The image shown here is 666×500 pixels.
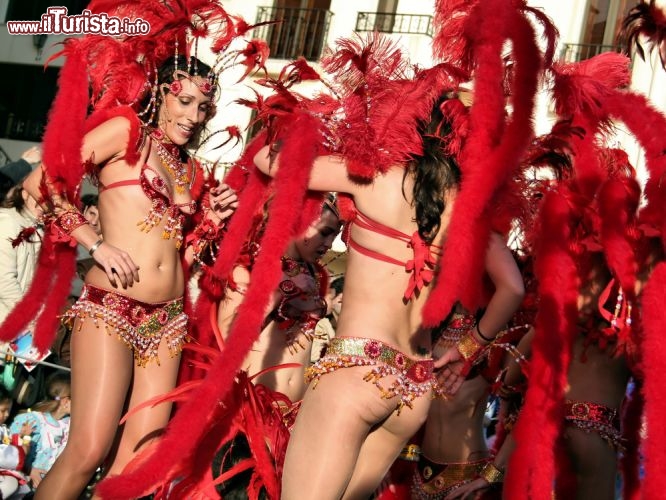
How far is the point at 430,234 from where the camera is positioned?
3045mm

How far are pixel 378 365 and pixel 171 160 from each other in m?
1.59

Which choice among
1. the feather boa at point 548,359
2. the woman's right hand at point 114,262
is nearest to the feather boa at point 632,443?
the feather boa at point 548,359

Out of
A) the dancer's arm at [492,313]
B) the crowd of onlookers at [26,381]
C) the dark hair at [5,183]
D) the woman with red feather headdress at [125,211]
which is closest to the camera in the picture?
the dancer's arm at [492,313]

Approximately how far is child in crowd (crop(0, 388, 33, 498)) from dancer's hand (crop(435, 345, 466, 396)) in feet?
8.22

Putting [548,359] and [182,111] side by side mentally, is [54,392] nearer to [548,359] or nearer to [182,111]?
[182,111]

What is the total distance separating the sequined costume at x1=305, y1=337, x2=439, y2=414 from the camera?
296cm

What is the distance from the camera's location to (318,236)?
4797 millimetres

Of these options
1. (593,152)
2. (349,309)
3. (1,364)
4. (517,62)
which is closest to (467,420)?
(593,152)

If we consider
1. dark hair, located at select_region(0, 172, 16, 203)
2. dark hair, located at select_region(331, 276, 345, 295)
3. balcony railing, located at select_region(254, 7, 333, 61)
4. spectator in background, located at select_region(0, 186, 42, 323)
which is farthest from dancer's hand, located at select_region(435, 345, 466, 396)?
balcony railing, located at select_region(254, 7, 333, 61)

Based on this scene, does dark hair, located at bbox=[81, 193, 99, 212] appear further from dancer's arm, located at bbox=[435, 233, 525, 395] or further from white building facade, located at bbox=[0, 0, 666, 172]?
white building facade, located at bbox=[0, 0, 666, 172]

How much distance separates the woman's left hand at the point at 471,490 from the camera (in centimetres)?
430

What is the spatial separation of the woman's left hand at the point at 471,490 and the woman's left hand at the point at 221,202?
5.51 ft

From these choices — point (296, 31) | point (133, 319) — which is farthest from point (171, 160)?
point (296, 31)

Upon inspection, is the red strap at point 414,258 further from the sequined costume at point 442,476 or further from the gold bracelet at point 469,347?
the sequined costume at point 442,476
